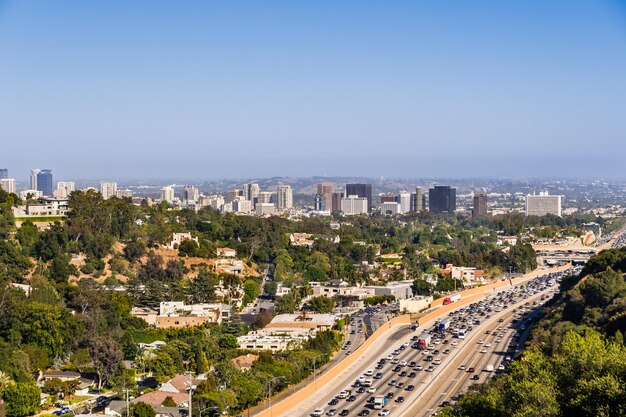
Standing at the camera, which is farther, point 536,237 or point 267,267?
point 536,237

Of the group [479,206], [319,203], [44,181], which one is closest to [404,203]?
[319,203]

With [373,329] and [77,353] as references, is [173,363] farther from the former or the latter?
[373,329]

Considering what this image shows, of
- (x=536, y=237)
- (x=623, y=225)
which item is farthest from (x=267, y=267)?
(x=623, y=225)

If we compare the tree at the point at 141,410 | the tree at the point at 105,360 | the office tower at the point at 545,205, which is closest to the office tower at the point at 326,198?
the office tower at the point at 545,205

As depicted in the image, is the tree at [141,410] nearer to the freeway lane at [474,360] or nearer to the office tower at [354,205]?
the freeway lane at [474,360]

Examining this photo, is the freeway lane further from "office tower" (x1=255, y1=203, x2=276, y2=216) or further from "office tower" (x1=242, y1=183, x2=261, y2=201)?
"office tower" (x1=242, y1=183, x2=261, y2=201)

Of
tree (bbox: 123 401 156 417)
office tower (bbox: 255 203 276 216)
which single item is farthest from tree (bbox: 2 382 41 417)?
office tower (bbox: 255 203 276 216)
